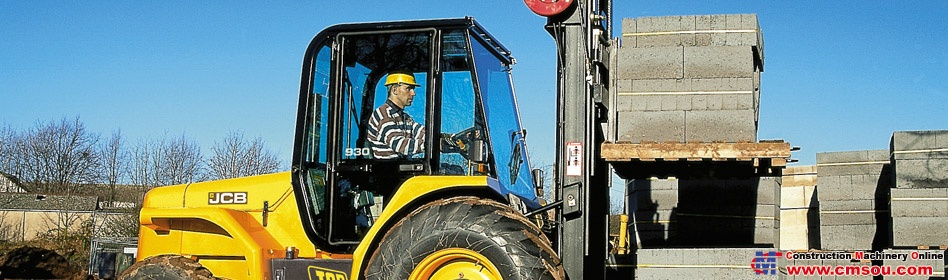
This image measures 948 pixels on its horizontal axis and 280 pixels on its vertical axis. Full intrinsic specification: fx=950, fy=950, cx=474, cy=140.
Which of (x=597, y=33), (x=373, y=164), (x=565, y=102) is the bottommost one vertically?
(x=373, y=164)

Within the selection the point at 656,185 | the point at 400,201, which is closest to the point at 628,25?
the point at 656,185

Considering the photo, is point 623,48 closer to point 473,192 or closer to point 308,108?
point 473,192

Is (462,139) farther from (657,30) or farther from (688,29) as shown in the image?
(688,29)

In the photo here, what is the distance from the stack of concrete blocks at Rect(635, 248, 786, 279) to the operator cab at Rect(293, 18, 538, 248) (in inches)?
40.6

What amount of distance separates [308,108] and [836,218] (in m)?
6.53

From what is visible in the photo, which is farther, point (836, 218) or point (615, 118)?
point (836, 218)

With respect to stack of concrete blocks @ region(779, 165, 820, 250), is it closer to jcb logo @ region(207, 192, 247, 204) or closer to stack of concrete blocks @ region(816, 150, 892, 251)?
stack of concrete blocks @ region(816, 150, 892, 251)

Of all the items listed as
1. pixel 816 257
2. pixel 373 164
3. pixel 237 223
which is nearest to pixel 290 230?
pixel 237 223

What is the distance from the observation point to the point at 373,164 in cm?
666

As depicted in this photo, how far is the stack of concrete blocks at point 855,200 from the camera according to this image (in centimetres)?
1045

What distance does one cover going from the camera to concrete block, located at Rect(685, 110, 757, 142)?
23.4 ft

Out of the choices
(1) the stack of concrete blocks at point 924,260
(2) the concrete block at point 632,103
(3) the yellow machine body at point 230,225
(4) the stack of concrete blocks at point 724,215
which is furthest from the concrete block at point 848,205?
(3) the yellow machine body at point 230,225

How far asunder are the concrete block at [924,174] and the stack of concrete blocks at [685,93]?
2959 millimetres

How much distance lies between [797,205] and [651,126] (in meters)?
8.40
